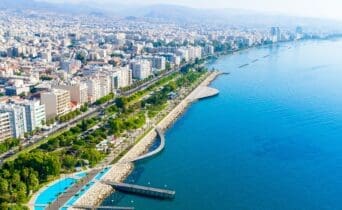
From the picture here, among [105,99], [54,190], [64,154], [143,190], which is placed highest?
[105,99]

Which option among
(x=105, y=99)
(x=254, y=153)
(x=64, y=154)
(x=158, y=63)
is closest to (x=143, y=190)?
(x=64, y=154)

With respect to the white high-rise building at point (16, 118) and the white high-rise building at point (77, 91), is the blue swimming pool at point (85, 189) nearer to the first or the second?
the white high-rise building at point (16, 118)

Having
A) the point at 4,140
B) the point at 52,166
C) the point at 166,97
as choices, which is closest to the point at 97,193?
the point at 52,166

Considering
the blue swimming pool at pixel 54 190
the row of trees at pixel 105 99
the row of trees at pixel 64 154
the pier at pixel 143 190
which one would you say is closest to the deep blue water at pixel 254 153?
the pier at pixel 143 190

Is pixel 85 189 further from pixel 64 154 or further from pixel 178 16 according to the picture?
pixel 178 16

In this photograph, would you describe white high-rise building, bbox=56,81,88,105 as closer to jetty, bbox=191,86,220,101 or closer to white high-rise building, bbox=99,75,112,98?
white high-rise building, bbox=99,75,112,98

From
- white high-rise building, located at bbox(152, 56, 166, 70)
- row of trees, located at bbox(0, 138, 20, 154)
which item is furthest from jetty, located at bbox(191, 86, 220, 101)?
row of trees, located at bbox(0, 138, 20, 154)

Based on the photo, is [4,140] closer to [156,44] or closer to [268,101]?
[268,101]
